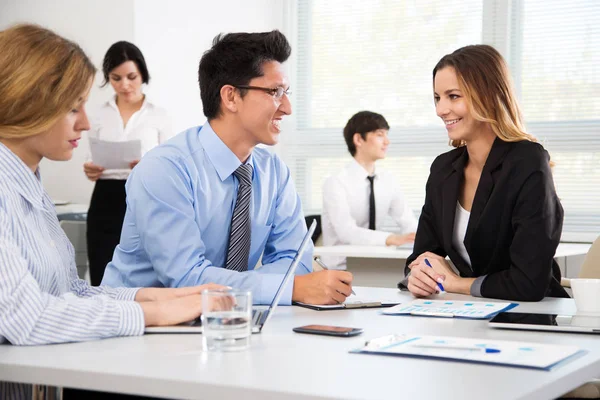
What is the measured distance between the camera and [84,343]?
1.39 meters

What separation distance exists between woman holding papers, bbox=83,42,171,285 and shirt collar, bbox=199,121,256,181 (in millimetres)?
2113

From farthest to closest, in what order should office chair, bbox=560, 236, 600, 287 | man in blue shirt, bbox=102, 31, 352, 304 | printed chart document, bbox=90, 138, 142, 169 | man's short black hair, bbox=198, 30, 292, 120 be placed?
printed chart document, bbox=90, 138, 142, 169
office chair, bbox=560, 236, 600, 287
man's short black hair, bbox=198, 30, 292, 120
man in blue shirt, bbox=102, 31, 352, 304

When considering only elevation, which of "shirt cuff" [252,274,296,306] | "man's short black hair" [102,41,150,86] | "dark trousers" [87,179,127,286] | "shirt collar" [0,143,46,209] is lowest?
"dark trousers" [87,179,127,286]

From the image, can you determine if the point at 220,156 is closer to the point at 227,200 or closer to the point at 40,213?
the point at 227,200

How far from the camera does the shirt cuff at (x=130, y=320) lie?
145 cm

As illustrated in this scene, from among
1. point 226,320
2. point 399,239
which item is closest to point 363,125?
point 399,239

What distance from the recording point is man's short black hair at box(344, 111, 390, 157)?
16.7 ft

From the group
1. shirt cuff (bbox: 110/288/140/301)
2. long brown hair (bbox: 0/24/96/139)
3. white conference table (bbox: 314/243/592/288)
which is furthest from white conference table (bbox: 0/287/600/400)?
white conference table (bbox: 314/243/592/288)

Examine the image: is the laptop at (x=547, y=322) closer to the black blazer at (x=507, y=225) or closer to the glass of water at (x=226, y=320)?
the black blazer at (x=507, y=225)

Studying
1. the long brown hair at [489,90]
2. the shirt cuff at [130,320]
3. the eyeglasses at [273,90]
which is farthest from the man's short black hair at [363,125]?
the shirt cuff at [130,320]

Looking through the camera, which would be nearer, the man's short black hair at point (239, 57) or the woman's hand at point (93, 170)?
the man's short black hair at point (239, 57)

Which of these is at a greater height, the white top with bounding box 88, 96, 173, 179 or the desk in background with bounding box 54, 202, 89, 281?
the white top with bounding box 88, 96, 173, 179

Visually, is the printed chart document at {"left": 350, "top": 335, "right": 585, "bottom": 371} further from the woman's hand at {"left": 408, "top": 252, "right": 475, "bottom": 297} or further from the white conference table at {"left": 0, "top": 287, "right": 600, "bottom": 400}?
the woman's hand at {"left": 408, "top": 252, "right": 475, "bottom": 297}

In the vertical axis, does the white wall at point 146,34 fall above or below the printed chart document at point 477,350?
above
